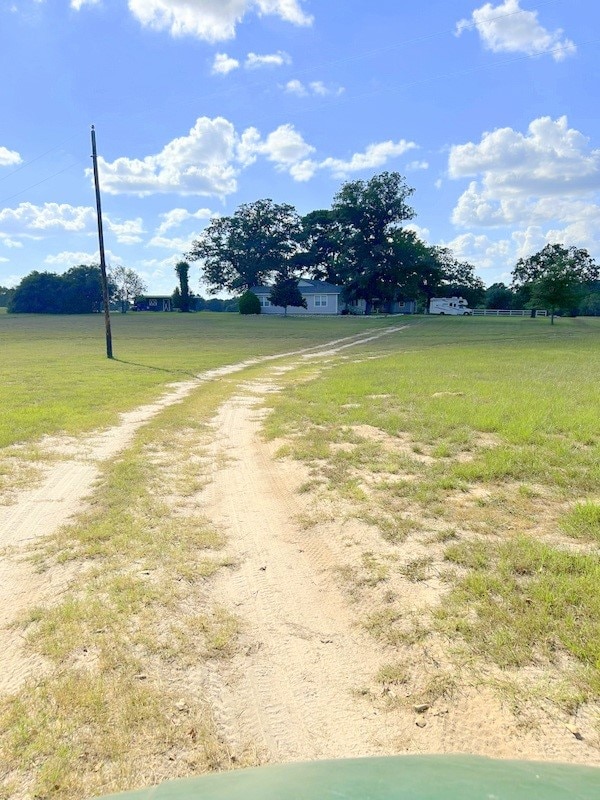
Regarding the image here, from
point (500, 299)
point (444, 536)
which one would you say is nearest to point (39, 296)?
point (500, 299)

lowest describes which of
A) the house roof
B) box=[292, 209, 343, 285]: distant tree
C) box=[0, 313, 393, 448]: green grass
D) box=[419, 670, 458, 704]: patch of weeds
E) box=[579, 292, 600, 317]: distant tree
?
box=[419, 670, 458, 704]: patch of weeds

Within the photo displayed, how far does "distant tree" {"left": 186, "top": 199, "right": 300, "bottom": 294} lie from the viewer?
67.9 meters

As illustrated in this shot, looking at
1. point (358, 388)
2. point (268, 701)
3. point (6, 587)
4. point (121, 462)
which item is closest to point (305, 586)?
point (268, 701)

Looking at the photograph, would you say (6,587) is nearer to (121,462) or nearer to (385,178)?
(121,462)

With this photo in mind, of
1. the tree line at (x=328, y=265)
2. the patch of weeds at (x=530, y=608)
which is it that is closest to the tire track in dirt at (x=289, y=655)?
the patch of weeds at (x=530, y=608)

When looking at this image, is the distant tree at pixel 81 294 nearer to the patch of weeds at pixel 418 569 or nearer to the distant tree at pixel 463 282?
the distant tree at pixel 463 282

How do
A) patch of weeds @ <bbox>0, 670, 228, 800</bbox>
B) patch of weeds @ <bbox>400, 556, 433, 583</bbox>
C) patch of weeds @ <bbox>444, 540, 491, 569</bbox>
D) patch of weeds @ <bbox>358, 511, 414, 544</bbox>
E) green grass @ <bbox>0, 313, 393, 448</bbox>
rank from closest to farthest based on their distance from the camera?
1. patch of weeds @ <bbox>0, 670, 228, 800</bbox>
2. patch of weeds @ <bbox>400, 556, 433, 583</bbox>
3. patch of weeds @ <bbox>444, 540, 491, 569</bbox>
4. patch of weeds @ <bbox>358, 511, 414, 544</bbox>
5. green grass @ <bbox>0, 313, 393, 448</bbox>

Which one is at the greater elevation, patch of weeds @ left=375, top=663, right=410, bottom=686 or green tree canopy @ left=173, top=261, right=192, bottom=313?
green tree canopy @ left=173, top=261, right=192, bottom=313

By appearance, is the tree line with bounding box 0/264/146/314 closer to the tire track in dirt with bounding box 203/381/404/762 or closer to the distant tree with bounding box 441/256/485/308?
the distant tree with bounding box 441/256/485/308

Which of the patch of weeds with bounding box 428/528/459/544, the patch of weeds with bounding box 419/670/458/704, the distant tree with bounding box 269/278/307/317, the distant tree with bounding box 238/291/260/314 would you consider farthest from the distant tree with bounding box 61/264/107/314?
the patch of weeds with bounding box 419/670/458/704

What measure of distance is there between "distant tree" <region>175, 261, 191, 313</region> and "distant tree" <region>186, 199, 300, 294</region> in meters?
1.72

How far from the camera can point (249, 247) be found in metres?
68.0

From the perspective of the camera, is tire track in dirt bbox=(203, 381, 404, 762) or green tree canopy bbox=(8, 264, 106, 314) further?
green tree canopy bbox=(8, 264, 106, 314)

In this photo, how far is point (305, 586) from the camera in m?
3.44
